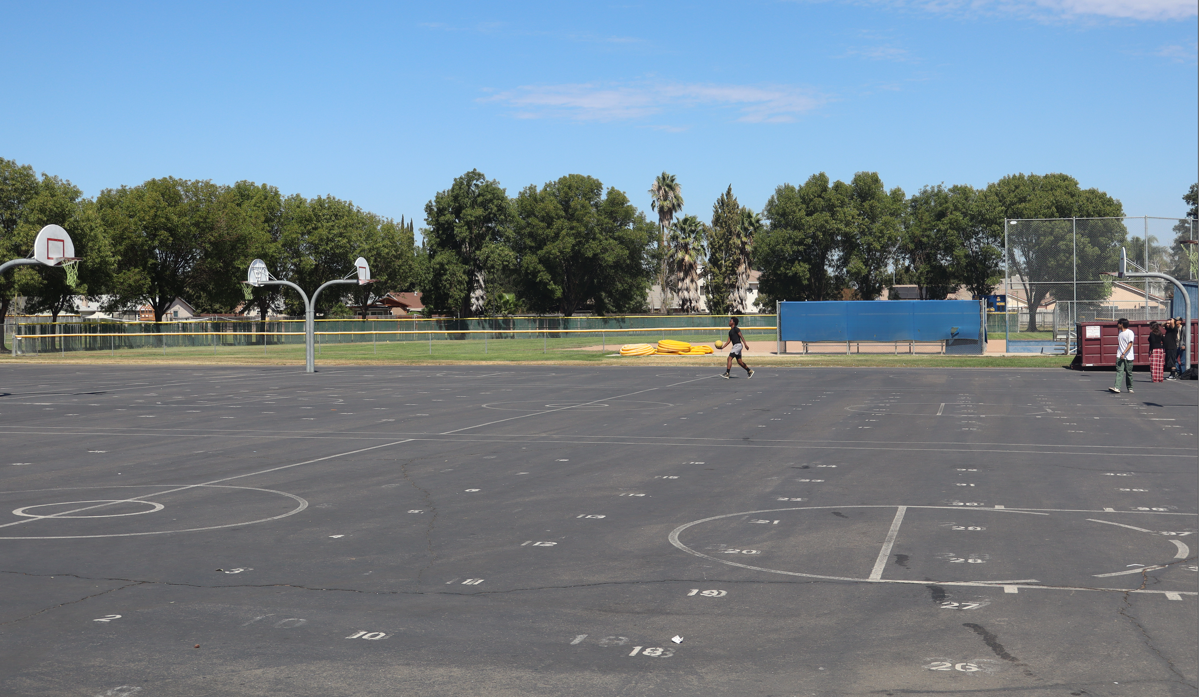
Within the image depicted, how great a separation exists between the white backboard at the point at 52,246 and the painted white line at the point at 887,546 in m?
25.6

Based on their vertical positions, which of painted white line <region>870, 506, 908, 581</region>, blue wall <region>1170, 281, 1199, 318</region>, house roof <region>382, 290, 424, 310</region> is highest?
house roof <region>382, 290, 424, 310</region>

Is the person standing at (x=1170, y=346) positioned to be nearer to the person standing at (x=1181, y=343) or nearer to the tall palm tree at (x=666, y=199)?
the person standing at (x=1181, y=343)

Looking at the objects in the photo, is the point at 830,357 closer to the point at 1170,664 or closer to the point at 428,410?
the point at 428,410

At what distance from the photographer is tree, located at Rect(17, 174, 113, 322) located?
53.5 meters

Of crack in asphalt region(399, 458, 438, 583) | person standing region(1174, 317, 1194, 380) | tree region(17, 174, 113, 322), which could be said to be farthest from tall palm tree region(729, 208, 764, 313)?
crack in asphalt region(399, 458, 438, 583)

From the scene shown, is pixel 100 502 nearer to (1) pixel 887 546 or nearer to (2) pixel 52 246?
(1) pixel 887 546

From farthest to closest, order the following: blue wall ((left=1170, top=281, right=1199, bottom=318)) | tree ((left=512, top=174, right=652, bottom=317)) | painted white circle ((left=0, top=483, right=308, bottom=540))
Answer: tree ((left=512, top=174, right=652, bottom=317))
blue wall ((left=1170, top=281, right=1199, bottom=318))
painted white circle ((left=0, top=483, right=308, bottom=540))

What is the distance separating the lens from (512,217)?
8312 cm

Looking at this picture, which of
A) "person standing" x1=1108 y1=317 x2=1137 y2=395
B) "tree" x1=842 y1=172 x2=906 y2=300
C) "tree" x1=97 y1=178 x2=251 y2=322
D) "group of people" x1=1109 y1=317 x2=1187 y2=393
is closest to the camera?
"person standing" x1=1108 y1=317 x2=1137 y2=395

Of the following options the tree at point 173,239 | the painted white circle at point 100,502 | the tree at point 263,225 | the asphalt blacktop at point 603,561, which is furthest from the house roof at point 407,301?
the painted white circle at point 100,502

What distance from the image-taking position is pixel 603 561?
24.2ft

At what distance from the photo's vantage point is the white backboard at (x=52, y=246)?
27.4 m

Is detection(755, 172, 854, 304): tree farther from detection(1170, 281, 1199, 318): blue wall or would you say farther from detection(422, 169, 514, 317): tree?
detection(1170, 281, 1199, 318): blue wall

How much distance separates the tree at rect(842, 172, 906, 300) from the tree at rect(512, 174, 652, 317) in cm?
1785
